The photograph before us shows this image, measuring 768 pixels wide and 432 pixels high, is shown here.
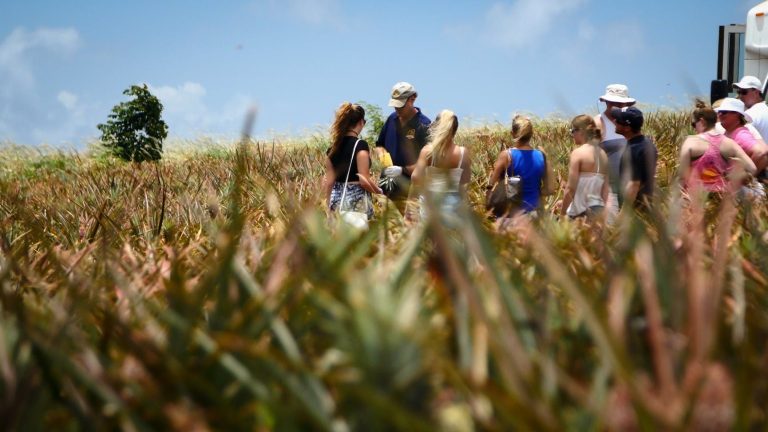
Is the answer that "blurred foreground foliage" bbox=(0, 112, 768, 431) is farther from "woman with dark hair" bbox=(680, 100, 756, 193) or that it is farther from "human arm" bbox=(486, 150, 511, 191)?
"woman with dark hair" bbox=(680, 100, 756, 193)

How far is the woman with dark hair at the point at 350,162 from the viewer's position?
781 cm

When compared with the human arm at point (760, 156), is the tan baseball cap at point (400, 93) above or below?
above

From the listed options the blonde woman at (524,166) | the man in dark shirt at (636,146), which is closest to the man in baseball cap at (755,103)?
the man in dark shirt at (636,146)

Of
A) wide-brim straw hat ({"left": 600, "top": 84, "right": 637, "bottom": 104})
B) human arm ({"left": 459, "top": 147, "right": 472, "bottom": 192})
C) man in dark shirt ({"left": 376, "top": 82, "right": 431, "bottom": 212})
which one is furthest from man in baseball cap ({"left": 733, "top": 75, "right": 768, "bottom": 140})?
human arm ({"left": 459, "top": 147, "right": 472, "bottom": 192})

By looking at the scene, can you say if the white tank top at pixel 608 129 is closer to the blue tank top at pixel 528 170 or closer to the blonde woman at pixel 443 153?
the blue tank top at pixel 528 170

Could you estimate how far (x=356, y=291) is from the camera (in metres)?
1.02

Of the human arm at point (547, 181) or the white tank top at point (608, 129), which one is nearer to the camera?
the human arm at point (547, 181)

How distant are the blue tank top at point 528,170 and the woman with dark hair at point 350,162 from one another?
120cm

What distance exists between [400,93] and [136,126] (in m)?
21.5

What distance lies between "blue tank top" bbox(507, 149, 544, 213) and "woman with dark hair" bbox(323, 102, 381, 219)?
1204mm

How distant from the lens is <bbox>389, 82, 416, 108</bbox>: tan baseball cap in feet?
30.5

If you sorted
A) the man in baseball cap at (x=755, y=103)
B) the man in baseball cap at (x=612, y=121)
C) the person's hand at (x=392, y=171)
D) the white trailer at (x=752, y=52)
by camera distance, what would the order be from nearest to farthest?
the person's hand at (x=392, y=171) → the man in baseball cap at (x=612, y=121) → the man in baseball cap at (x=755, y=103) → the white trailer at (x=752, y=52)

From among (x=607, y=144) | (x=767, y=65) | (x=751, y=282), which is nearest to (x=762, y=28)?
(x=767, y=65)

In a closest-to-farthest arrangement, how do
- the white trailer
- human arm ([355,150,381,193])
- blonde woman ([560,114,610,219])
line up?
blonde woman ([560,114,610,219]) → human arm ([355,150,381,193]) → the white trailer
